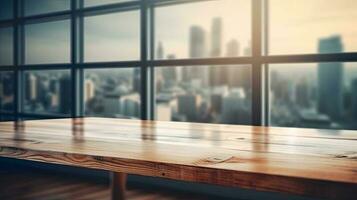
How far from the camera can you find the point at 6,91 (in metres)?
3.95

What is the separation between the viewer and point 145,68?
9.21ft

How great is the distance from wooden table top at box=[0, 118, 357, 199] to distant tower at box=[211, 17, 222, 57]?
1.21 metres

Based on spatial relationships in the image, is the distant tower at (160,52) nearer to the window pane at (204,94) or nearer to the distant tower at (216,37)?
the window pane at (204,94)

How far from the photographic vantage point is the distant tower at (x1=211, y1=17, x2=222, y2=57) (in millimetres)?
2568

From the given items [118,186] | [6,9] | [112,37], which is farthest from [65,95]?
[118,186]

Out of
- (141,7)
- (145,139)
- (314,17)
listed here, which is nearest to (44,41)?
(141,7)

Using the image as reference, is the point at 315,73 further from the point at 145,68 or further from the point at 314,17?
the point at 145,68

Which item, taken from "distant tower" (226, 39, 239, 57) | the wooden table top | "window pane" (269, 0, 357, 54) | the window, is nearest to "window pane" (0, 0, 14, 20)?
the window

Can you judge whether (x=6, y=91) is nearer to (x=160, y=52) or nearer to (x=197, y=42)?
(x=160, y=52)

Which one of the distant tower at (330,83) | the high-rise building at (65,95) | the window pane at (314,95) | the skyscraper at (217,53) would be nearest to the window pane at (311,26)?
the distant tower at (330,83)

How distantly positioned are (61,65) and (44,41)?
475mm

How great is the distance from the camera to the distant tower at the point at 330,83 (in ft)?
7.10

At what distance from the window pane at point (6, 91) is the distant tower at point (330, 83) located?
290 centimetres

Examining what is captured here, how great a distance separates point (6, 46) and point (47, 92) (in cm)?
78
